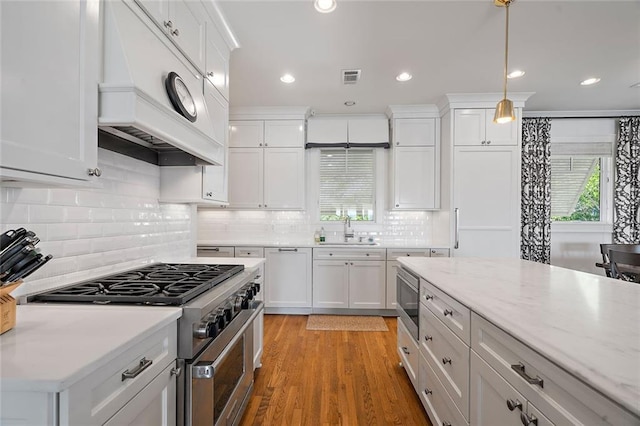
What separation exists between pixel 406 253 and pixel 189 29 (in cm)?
313

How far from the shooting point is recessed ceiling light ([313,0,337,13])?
79.0 inches

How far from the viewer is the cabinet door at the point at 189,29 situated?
167 cm

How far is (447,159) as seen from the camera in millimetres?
3744

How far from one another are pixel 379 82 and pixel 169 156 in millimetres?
2321

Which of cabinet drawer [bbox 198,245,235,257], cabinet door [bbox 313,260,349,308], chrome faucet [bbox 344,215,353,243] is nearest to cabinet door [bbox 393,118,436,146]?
chrome faucet [bbox 344,215,353,243]

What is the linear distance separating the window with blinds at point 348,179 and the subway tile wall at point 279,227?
214 mm

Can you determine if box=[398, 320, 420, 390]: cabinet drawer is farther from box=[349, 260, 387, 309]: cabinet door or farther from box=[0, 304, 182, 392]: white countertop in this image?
box=[0, 304, 182, 392]: white countertop

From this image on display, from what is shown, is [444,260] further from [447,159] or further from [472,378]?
[447,159]

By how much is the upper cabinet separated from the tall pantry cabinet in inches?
36.9

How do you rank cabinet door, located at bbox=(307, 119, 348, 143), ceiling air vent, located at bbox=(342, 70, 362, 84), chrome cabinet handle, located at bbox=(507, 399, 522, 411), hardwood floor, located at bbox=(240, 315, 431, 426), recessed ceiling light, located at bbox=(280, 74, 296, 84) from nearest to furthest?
chrome cabinet handle, located at bbox=(507, 399, 522, 411), hardwood floor, located at bbox=(240, 315, 431, 426), ceiling air vent, located at bbox=(342, 70, 362, 84), recessed ceiling light, located at bbox=(280, 74, 296, 84), cabinet door, located at bbox=(307, 119, 348, 143)

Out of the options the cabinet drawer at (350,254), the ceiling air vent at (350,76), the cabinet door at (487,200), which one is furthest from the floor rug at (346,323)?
the ceiling air vent at (350,76)

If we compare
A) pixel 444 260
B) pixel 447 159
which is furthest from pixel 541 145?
pixel 444 260

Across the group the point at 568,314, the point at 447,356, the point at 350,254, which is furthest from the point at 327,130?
the point at 568,314

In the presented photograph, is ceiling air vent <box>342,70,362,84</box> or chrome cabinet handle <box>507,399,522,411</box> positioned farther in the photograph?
ceiling air vent <box>342,70,362,84</box>
